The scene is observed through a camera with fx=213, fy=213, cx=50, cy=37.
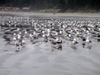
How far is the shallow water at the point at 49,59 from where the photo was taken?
13328 millimetres

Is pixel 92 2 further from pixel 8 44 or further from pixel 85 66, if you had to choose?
pixel 85 66

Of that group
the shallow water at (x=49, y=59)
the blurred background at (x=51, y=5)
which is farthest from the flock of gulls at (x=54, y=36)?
the blurred background at (x=51, y=5)

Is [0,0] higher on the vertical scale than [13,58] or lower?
higher

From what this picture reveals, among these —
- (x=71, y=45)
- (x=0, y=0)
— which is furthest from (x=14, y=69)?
(x=0, y=0)

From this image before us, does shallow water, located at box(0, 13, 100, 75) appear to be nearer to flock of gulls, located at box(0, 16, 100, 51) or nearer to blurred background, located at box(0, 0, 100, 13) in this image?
flock of gulls, located at box(0, 16, 100, 51)

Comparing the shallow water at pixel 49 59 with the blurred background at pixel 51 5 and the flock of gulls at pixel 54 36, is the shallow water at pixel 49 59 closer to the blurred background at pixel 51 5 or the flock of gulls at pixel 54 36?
the flock of gulls at pixel 54 36

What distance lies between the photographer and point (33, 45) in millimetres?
20484

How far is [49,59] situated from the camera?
1584 centimetres

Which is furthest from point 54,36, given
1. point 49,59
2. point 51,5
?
point 51,5

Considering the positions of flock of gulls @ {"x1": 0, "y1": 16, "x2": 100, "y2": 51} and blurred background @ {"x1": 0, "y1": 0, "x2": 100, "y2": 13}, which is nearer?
flock of gulls @ {"x1": 0, "y1": 16, "x2": 100, "y2": 51}

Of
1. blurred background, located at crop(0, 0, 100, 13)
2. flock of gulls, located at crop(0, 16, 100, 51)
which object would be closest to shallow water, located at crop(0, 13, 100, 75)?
flock of gulls, located at crop(0, 16, 100, 51)

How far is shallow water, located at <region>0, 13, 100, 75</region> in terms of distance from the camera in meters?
13.3

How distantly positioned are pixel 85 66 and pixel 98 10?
62.0 meters

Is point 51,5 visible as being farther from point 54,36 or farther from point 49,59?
point 49,59
